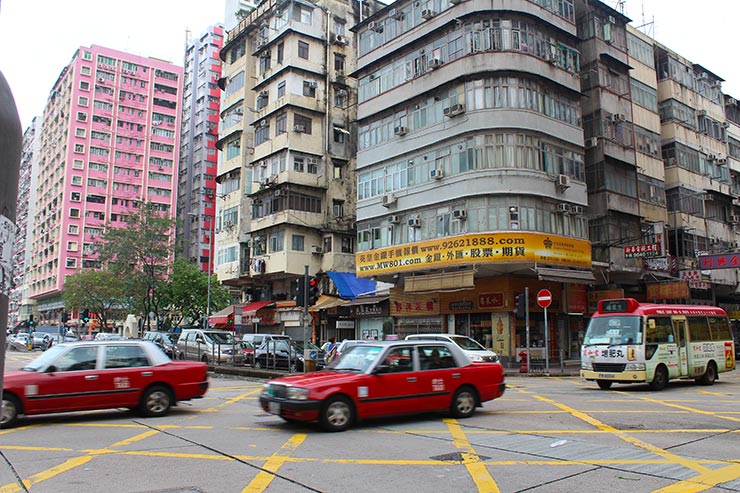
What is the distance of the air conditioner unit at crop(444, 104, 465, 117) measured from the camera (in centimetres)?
2783

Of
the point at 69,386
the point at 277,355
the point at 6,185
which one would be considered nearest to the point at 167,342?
the point at 277,355

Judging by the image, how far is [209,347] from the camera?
91.7ft

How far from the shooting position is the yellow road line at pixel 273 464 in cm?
620

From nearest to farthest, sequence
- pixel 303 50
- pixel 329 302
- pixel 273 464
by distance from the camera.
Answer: pixel 273 464
pixel 329 302
pixel 303 50

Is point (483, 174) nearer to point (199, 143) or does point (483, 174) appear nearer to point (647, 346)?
point (647, 346)

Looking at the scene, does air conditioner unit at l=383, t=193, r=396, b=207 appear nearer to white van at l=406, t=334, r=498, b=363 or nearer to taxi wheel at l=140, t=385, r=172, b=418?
white van at l=406, t=334, r=498, b=363

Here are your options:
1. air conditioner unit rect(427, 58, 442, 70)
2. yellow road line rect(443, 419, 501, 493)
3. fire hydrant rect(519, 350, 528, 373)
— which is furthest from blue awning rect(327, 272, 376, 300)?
yellow road line rect(443, 419, 501, 493)

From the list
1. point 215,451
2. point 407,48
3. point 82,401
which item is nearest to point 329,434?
point 215,451

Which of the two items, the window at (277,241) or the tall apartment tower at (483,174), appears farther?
the window at (277,241)

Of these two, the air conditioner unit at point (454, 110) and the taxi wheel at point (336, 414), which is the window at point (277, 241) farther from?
the taxi wheel at point (336, 414)

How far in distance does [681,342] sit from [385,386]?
11.2 meters

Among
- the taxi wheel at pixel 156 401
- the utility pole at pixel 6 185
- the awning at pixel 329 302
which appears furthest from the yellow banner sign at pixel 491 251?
the utility pole at pixel 6 185

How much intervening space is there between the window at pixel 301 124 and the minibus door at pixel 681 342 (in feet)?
90.1

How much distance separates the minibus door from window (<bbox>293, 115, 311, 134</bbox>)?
1081 inches
